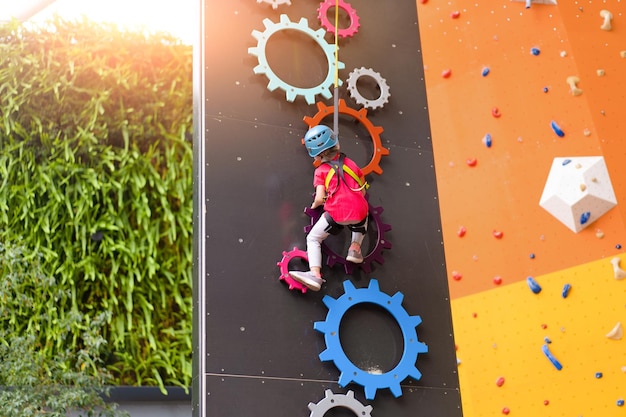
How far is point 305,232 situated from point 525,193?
49.0 inches

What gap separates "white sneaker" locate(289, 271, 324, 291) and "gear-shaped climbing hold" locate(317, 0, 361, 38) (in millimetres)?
1348

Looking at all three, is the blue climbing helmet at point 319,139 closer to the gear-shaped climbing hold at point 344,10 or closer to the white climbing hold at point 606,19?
the gear-shaped climbing hold at point 344,10

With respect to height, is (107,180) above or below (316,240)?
above

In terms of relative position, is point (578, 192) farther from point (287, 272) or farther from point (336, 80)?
point (287, 272)

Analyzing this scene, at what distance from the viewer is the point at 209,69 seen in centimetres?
387

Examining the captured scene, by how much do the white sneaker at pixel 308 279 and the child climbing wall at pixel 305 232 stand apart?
0.04m

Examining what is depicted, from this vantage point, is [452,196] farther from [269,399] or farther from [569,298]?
[269,399]

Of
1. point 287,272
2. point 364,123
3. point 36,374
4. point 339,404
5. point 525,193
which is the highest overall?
point 364,123

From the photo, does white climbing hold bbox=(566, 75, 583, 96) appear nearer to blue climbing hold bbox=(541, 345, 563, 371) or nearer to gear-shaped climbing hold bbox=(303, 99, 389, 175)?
gear-shaped climbing hold bbox=(303, 99, 389, 175)

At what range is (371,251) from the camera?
387 cm

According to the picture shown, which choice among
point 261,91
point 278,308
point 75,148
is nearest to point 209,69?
point 261,91

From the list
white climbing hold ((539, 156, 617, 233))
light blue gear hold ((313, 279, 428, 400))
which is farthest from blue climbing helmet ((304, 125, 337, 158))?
white climbing hold ((539, 156, 617, 233))

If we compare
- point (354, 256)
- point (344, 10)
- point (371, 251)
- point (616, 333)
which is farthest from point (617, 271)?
point (344, 10)

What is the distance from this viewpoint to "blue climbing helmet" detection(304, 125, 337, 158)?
12.1 feet
